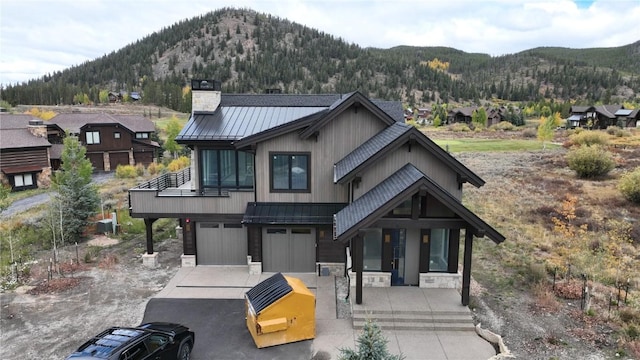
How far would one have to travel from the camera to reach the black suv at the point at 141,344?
30.2 ft

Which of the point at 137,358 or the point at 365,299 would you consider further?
the point at 365,299

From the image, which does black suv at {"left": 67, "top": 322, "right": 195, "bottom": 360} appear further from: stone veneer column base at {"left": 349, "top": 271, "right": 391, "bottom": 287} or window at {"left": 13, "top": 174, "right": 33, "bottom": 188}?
window at {"left": 13, "top": 174, "right": 33, "bottom": 188}

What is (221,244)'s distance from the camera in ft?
59.7

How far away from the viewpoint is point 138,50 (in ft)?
619

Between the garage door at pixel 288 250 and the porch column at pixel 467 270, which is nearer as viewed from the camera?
the porch column at pixel 467 270

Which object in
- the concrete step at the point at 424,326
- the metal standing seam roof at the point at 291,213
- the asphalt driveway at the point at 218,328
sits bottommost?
the asphalt driveway at the point at 218,328

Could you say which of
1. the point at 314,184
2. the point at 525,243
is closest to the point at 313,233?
the point at 314,184

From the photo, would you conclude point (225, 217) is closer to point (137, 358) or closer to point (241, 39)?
point (137, 358)

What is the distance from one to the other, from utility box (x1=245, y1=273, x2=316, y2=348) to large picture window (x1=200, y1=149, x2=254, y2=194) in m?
6.74

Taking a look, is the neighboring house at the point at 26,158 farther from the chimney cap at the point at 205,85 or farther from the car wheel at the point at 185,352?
the car wheel at the point at 185,352

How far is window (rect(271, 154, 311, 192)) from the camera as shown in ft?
56.1

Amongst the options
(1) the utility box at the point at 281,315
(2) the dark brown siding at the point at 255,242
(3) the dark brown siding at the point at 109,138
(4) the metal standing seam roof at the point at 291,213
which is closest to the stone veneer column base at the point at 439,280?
(4) the metal standing seam roof at the point at 291,213

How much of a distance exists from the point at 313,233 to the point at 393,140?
5529 mm

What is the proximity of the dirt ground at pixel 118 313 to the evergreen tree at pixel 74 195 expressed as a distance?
7.71 ft
